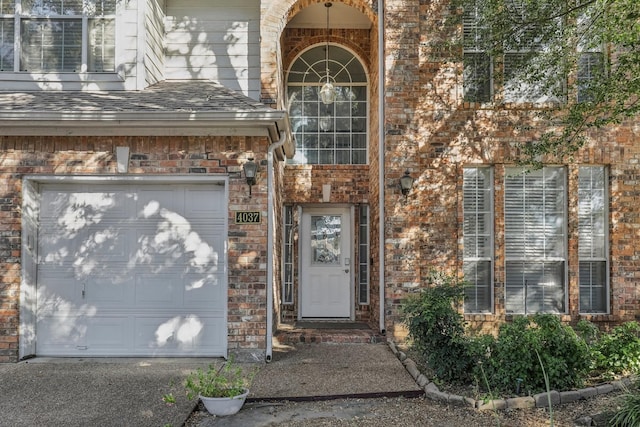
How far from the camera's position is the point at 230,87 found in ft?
23.7

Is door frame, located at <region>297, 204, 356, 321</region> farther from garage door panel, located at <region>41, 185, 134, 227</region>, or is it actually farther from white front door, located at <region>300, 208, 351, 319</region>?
garage door panel, located at <region>41, 185, 134, 227</region>

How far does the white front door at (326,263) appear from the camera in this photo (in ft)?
26.0

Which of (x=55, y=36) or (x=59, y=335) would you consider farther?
(x=55, y=36)

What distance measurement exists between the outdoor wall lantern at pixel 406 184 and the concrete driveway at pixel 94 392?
3576mm

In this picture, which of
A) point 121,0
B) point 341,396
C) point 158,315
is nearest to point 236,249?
point 158,315

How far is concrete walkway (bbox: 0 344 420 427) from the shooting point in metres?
4.00

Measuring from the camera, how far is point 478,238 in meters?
6.81

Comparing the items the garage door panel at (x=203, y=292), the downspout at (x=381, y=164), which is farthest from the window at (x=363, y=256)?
the garage door panel at (x=203, y=292)

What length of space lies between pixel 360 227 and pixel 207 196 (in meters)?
3.11

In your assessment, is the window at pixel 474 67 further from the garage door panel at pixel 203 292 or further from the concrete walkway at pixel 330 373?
the garage door panel at pixel 203 292

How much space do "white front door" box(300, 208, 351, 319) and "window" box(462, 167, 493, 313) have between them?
211 centimetres

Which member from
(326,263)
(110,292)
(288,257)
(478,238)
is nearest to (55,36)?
(110,292)

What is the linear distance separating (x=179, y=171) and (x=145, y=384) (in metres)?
2.55

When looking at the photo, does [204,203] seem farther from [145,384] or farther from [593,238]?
[593,238]
